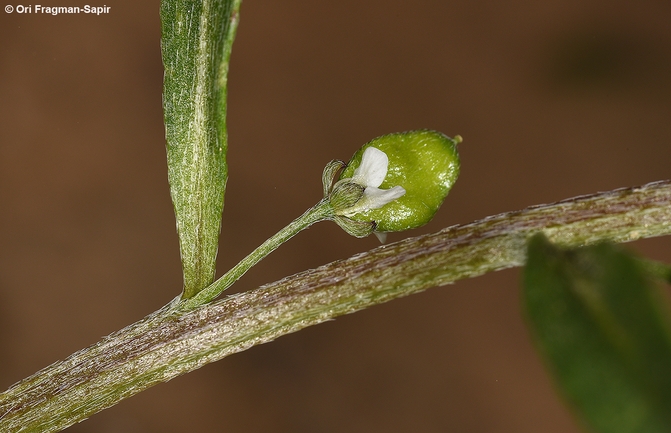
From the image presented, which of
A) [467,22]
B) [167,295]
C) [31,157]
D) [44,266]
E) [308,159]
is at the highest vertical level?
[467,22]

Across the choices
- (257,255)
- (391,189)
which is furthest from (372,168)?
(257,255)

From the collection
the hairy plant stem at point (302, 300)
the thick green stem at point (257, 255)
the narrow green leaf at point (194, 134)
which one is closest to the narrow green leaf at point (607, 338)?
the hairy plant stem at point (302, 300)

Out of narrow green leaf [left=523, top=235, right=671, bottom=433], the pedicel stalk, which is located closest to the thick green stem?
the pedicel stalk

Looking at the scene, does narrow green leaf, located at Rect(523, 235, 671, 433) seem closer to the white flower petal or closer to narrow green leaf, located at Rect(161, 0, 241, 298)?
the white flower petal

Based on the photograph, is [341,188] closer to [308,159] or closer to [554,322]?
[554,322]

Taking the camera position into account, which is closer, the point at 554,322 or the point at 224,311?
the point at 554,322

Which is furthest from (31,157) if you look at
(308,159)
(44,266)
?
(308,159)

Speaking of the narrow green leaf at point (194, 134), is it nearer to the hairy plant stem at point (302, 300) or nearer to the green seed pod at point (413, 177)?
the hairy plant stem at point (302, 300)

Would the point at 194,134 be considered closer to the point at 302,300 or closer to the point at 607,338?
the point at 302,300
